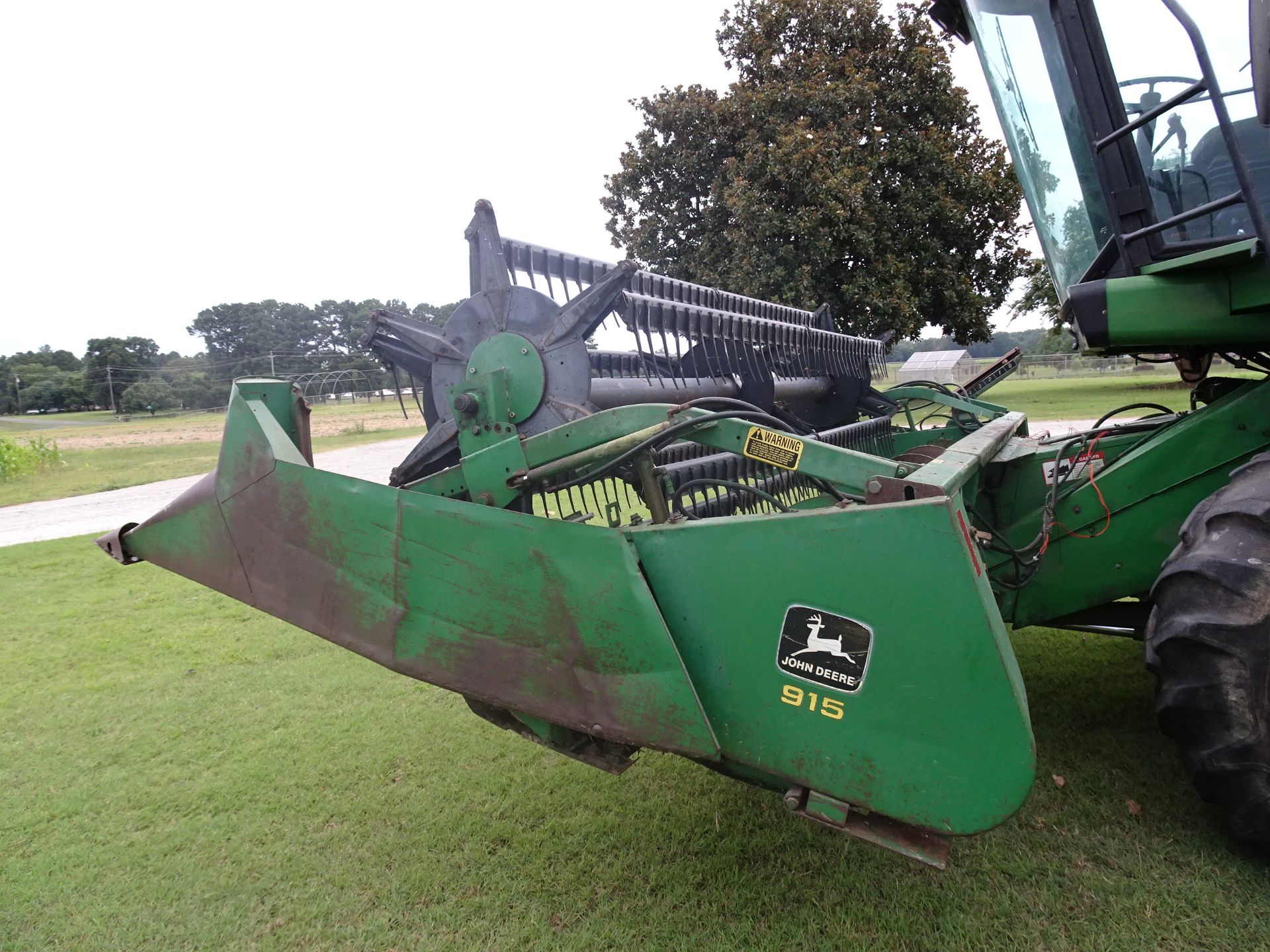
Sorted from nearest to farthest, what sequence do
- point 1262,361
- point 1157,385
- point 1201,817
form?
point 1201,817 < point 1262,361 < point 1157,385

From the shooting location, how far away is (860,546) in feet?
5.30

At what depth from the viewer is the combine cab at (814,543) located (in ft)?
5.30

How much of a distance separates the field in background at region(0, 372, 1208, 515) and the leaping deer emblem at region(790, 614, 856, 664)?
9.82 meters

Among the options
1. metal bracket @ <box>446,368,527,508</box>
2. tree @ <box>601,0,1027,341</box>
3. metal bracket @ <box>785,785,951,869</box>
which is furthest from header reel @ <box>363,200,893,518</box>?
tree @ <box>601,0,1027,341</box>

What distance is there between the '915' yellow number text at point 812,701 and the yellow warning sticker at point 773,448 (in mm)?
544

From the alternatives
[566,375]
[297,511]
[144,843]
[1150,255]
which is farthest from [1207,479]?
[144,843]

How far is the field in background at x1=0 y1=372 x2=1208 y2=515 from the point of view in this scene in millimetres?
14602

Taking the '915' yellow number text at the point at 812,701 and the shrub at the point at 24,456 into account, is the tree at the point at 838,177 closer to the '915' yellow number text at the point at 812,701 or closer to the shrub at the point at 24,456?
the '915' yellow number text at the point at 812,701

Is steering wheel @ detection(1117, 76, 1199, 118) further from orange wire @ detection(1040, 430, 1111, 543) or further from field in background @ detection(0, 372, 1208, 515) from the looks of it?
field in background @ detection(0, 372, 1208, 515)

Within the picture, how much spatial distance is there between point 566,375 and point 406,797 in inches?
67.9

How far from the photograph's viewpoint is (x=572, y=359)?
2.56 metres

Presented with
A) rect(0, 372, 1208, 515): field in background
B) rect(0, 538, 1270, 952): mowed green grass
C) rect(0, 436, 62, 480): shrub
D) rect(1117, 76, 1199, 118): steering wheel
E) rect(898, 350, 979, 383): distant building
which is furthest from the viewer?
rect(898, 350, 979, 383): distant building

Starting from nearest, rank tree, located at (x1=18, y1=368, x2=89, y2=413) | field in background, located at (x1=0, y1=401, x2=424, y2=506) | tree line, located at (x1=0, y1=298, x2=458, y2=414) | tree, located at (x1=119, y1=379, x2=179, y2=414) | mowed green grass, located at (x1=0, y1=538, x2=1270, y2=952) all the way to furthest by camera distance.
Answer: mowed green grass, located at (x1=0, y1=538, x2=1270, y2=952), field in background, located at (x1=0, y1=401, x2=424, y2=506), tree line, located at (x1=0, y1=298, x2=458, y2=414), tree, located at (x1=119, y1=379, x2=179, y2=414), tree, located at (x1=18, y1=368, x2=89, y2=413)

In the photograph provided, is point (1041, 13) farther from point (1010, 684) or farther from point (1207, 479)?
point (1010, 684)
